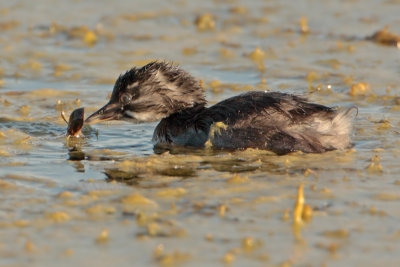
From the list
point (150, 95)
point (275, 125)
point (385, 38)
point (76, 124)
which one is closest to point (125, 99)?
point (150, 95)

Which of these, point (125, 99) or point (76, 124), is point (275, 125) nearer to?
point (125, 99)

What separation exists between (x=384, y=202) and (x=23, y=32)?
391 inches

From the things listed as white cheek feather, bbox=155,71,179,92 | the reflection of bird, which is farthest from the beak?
white cheek feather, bbox=155,71,179,92

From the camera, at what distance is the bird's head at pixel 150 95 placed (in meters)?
9.59

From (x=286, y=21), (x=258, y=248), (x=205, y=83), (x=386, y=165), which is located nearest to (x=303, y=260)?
(x=258, y=248)

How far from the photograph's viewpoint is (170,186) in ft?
25.2

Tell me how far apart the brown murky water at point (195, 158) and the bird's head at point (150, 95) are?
37cm

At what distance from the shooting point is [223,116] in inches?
352

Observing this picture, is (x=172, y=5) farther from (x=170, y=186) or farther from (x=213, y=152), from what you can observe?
(x=170, y=186)

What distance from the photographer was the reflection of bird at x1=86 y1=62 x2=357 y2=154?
28.8ft

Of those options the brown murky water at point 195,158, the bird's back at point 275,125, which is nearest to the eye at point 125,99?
the brown murky water at point 195,158

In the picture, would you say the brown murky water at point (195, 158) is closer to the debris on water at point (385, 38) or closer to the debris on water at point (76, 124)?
the debris on water at point (385, 38)

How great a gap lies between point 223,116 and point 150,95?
3.70ft

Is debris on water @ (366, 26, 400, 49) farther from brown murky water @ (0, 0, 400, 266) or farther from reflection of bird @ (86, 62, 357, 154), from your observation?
reflection of bird @ (86, 62, 357, 154)
